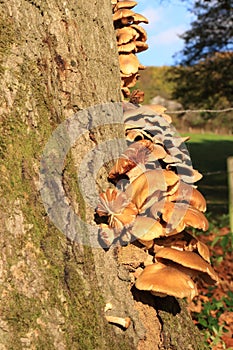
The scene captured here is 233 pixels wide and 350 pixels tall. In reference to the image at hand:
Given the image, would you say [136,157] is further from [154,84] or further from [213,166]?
[154,84]

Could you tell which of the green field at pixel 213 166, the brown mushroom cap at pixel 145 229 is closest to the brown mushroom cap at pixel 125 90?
the brown mushroom cap at pixel 145 229

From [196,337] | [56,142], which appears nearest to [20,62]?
[56,142]

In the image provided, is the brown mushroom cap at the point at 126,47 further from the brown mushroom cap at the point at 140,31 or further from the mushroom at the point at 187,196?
the mushroom at the point at 187,196

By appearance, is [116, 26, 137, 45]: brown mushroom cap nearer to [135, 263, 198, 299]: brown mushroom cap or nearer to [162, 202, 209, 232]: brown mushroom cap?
[162, 202, 209, 232]: brown mushroom cap

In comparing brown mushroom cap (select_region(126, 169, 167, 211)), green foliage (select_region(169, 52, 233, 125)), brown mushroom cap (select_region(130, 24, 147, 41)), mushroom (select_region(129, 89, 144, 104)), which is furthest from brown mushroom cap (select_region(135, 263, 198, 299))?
green foliage (select_region(169, 52, 233, 125))

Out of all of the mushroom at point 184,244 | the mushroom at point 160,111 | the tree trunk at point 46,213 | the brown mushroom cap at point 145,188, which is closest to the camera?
the tree trunk at point 46,213

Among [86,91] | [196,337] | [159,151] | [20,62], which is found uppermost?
[20,62]

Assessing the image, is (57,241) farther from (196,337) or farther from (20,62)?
(196,337)

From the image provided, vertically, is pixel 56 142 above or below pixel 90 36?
below

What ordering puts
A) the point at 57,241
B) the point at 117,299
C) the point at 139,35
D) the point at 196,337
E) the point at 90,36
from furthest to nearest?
the point at 139,35 → the point at 196,337 → the point at 90,36 → the point at 117,299 → the point at 57,241
